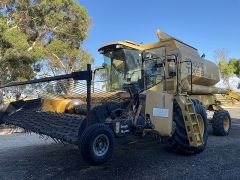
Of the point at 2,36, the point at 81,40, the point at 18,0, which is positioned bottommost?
the point at 2,36

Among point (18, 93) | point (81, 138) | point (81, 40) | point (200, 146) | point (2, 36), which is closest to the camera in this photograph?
point (81, 138)

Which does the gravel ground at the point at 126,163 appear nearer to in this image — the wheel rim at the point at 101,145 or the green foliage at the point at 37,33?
the wheel rim at the point at 101,145

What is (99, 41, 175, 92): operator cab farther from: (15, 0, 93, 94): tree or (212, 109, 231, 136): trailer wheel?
(15, 0, 93, 94): tree

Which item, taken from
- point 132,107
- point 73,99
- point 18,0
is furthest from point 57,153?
point 18,0

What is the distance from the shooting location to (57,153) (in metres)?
7.59

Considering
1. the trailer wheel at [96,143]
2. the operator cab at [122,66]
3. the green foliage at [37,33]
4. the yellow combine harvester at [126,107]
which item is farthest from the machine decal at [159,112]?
the green foliage at [37,33]

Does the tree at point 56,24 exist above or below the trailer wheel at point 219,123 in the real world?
above

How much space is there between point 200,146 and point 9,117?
175 inches

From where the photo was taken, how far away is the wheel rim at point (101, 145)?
5046 millimetres

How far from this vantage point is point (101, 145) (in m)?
5.17

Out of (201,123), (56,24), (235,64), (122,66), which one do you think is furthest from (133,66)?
(235,64)

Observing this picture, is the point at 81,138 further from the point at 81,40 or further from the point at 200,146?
the point at 81,40

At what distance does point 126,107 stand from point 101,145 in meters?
1.42

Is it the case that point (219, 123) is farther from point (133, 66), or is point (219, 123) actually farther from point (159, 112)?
point (159, 112)
